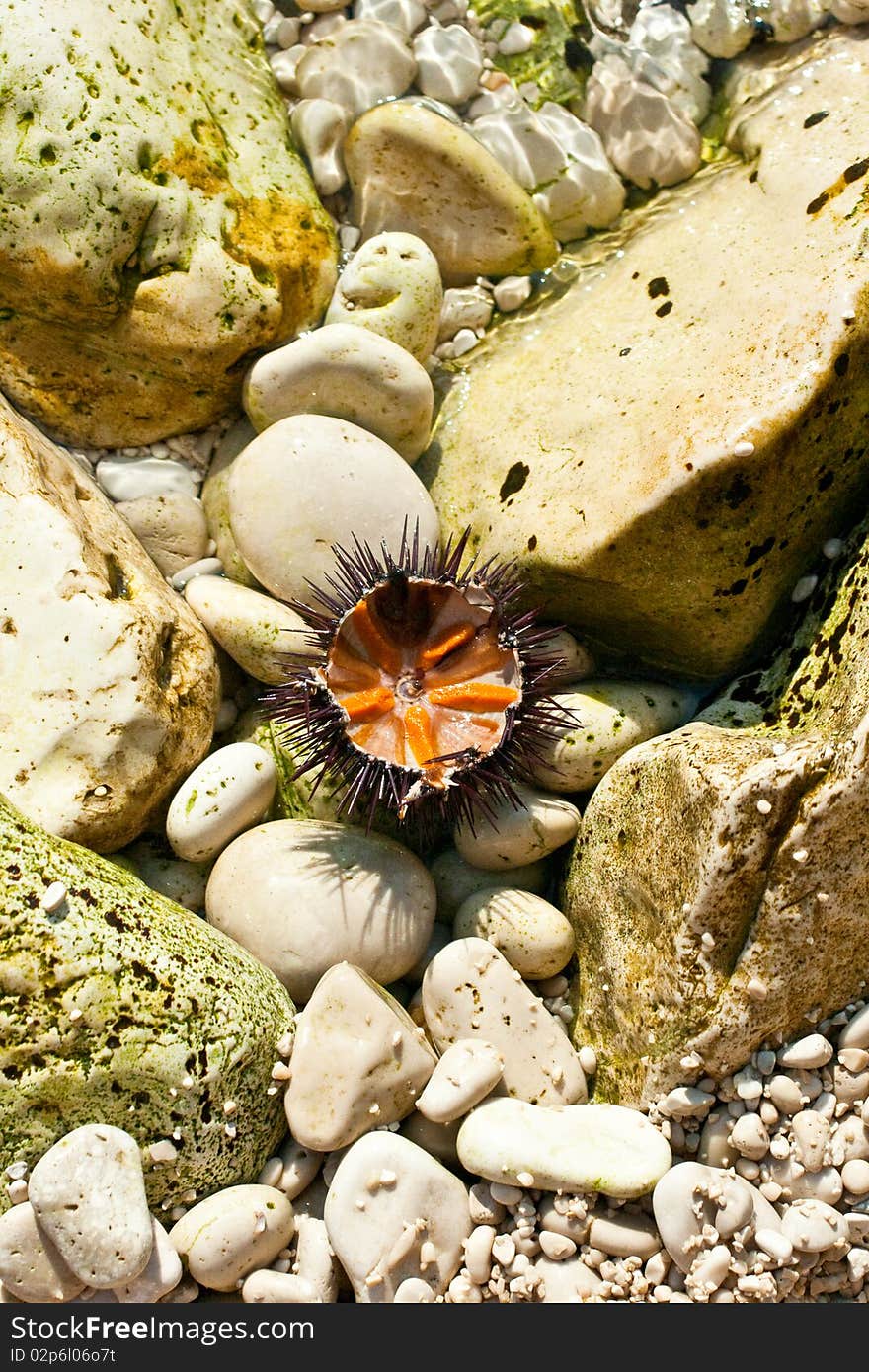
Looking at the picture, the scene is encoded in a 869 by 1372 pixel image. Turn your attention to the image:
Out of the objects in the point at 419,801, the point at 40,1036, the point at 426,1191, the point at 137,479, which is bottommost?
the point at 426,1191

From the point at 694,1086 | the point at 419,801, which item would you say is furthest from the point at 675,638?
the point at 694,1086

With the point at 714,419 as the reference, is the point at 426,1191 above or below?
below

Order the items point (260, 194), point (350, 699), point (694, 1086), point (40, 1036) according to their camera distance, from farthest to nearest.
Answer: point (260, 194) → point (350, 699) → point (694, 1086) → point (40, 1036)

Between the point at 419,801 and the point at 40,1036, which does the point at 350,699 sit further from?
the point at 40,1036

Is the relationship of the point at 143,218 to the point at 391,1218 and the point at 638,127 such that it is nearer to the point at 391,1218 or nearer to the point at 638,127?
the point at 638,127

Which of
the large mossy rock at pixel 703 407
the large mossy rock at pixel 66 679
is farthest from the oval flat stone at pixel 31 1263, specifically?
the large mossy rock at pixel 703 407

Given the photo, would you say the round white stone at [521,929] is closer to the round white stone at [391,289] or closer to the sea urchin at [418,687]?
the sea urchin at [418,687]
